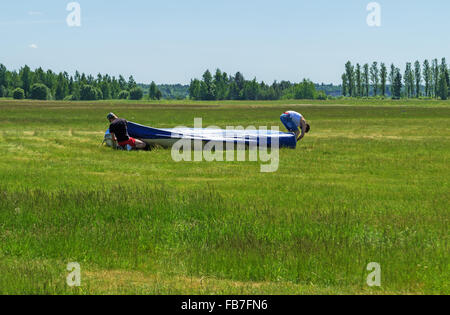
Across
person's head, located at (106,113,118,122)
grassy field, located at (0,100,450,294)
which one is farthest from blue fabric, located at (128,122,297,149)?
grassy field, located at (0,100,450,294)

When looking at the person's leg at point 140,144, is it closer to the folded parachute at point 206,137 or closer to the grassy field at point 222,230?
the folded parachute at point 206,137

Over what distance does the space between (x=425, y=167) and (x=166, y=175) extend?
8.74 meters

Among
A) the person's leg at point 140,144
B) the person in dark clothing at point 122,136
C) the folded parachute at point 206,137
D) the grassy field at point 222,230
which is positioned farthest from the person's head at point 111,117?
the grassy field at point 222,230

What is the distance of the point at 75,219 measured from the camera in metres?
11.7

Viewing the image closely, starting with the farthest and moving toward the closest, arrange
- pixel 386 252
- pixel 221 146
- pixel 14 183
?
pixel 221 146, pixel 14 183, pixel 386 252

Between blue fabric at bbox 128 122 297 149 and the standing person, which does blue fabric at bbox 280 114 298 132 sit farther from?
blue fabric at bbox 128 122 297 149

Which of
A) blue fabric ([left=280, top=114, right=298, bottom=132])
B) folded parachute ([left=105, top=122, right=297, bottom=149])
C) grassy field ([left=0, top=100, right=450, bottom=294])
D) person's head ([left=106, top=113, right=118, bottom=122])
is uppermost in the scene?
person's head ([left=106, top=113, right=118, bottom=122])

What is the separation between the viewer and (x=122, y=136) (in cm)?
2484

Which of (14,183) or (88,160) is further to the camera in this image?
(88,160)

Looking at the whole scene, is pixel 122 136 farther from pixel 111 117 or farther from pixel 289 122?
pixel 289 122

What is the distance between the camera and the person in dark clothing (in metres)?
24.6

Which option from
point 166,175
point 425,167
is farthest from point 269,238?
point 425,167

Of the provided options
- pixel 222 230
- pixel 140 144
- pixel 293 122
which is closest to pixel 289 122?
pixel 293 122
